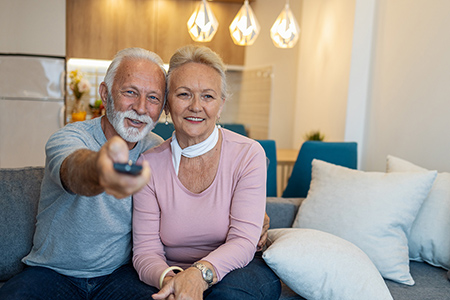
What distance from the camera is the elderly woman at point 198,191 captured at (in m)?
1.46

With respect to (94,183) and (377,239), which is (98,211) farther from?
(377,239)

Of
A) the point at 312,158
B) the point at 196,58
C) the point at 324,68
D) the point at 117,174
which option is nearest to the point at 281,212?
the point at 312,158

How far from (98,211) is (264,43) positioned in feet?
12.4

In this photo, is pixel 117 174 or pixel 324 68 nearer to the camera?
pixel 117 174

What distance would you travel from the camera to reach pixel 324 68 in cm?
370

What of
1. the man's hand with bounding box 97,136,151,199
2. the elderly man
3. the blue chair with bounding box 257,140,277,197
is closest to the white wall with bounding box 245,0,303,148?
the blue chair with bounding box 257,140,277,197

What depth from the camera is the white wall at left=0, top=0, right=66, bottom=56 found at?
13.9 feet

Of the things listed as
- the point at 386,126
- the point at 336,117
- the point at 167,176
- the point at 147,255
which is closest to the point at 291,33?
the point at 336,117

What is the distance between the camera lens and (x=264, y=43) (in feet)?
15.8

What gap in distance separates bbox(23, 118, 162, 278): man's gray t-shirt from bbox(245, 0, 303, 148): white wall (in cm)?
338

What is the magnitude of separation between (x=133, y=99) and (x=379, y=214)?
3.70ft

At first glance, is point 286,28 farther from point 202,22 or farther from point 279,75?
point 279,75

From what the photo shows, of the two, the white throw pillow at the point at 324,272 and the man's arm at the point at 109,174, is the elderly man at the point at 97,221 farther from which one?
the white throw pillow at the point at 324,272

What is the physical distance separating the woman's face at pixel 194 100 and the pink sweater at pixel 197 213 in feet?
0.45
